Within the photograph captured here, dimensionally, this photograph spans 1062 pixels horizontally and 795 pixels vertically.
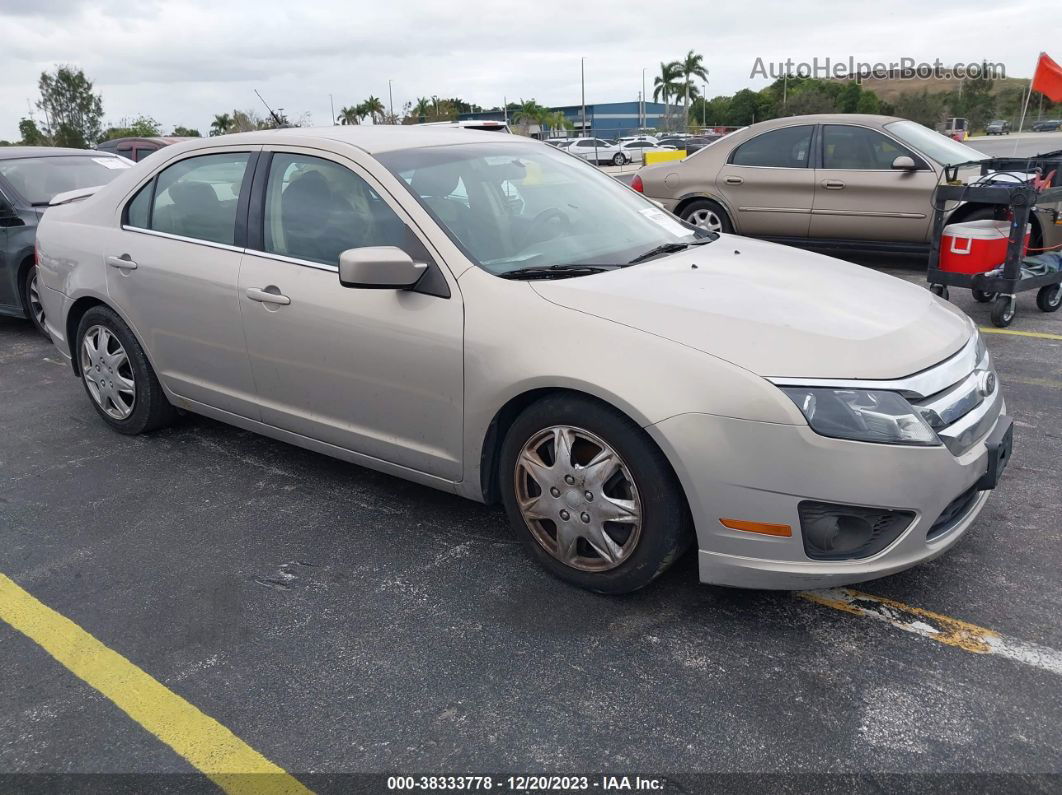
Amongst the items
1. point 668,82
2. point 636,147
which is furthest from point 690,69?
point 636,147

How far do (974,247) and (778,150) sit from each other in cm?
297

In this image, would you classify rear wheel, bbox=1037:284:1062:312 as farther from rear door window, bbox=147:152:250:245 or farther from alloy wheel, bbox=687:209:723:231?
rear door window, bbox=147:152:250:245

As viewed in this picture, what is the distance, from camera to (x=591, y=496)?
9.42 ft

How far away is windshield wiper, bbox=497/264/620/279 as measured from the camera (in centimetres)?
317

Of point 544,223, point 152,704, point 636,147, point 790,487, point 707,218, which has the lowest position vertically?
point 152,704

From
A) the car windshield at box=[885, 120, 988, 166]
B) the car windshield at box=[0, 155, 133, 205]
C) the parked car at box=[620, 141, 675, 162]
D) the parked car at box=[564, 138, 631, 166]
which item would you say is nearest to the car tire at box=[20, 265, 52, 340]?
the car windshield at box=[0, 155, 133, 205]

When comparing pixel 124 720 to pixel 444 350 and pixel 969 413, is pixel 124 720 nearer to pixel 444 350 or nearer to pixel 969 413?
pixel 444 350

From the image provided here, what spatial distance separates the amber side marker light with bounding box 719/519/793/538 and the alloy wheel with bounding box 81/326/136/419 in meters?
3.35

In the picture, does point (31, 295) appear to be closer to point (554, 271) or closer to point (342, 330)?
point (342, 330)

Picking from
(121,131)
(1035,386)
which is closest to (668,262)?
(1035,386)

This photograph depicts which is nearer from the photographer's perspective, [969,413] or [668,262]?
[969,413]

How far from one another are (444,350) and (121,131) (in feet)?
207

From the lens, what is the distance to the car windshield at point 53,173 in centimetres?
739

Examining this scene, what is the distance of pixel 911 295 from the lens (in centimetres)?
331
